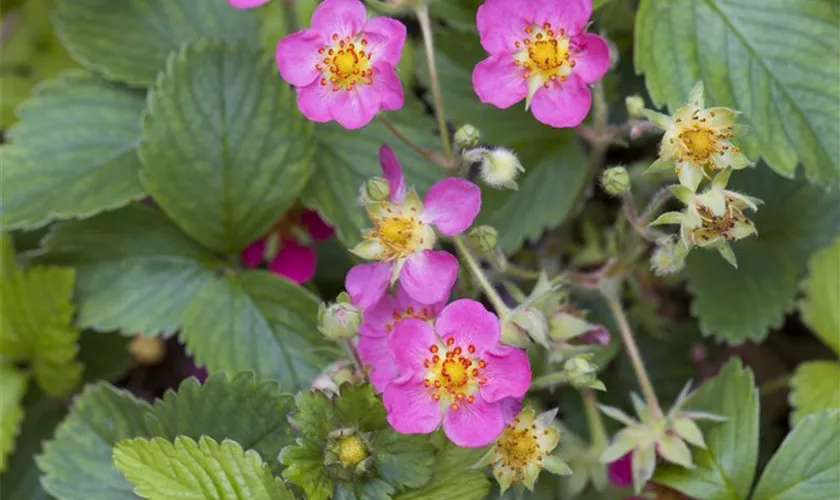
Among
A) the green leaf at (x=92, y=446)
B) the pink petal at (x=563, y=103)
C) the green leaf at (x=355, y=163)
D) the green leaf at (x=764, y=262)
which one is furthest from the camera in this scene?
Answer: the green leaf at (x=764, y=262)

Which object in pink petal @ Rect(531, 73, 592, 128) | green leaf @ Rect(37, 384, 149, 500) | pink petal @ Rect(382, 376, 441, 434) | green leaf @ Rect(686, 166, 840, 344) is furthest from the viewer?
green leaf @ Rect(686, 166, 840, 344)

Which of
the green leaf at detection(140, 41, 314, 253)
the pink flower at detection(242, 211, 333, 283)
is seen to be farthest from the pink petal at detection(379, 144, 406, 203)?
the pink flower at detection(242, 211, 333, 283)

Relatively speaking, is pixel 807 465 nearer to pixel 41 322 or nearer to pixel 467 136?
pixel 467 136

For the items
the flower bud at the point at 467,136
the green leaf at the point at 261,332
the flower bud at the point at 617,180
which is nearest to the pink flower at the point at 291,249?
the green leaf at the point at 261,332

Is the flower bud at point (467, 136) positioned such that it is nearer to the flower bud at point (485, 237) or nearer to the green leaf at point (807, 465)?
the flower bud at point (485, 237)

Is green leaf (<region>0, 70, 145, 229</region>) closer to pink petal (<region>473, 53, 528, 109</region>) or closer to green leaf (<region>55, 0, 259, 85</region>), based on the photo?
green leaf (<region>55, 0, 259, 85</region>)

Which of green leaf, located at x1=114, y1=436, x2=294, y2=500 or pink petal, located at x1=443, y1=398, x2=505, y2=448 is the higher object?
pink petal, located at x1=443, y1=398, x2=505, y2=448

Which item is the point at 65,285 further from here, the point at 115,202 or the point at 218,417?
the point at 218,417
